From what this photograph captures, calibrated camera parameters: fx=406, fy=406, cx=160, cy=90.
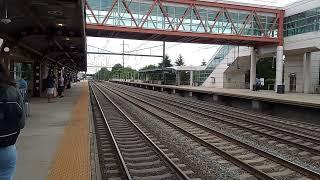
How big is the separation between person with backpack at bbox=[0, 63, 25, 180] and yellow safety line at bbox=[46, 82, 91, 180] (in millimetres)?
2585

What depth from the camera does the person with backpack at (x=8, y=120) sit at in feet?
11.5

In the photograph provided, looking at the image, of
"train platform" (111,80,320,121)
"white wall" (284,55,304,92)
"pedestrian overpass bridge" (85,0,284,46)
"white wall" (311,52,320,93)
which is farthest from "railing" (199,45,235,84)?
"train platform" (111,80,320,121)

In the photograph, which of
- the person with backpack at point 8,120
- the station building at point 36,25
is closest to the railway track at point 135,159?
the station building at point 36,25

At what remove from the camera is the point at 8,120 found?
355 centimetres

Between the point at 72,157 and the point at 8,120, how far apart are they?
4.34m

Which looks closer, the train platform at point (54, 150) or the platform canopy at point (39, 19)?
the train platform at point (54, 150)

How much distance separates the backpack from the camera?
351 cm

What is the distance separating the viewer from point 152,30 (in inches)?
1577

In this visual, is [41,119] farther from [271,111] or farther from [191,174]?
[271,111]

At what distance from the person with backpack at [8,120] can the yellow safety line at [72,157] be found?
2585mm

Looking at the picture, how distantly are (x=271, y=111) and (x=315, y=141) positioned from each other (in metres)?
11.6

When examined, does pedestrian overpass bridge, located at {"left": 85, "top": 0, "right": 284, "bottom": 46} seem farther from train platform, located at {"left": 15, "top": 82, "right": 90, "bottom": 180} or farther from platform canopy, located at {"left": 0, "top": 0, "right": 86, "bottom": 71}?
train platform, located at {"left": 15, "top": 82, "right": 90, "bottom": 180}

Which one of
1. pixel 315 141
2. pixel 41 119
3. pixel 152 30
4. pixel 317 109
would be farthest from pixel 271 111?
pixel 152 30

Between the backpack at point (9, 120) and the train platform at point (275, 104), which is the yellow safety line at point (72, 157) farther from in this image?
the train platform at point (275, 104)
